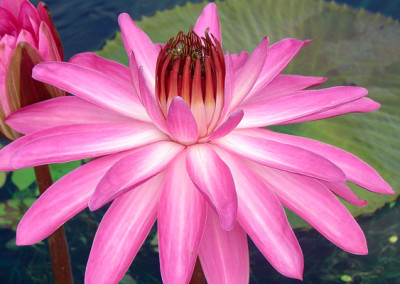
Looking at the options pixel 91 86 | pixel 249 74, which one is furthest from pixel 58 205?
pixel 249 74

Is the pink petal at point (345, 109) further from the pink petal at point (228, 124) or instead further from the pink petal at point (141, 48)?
the pink petal at point (141, 48)

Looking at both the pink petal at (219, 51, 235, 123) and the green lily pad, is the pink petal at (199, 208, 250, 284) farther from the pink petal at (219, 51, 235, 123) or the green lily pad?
the green lily pad

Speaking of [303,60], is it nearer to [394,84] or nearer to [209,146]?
[394,84]

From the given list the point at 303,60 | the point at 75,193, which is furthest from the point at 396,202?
the point at 75,193

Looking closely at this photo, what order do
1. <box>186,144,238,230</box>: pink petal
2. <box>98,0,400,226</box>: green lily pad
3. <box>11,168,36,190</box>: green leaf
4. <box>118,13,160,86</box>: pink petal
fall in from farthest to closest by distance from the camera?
<box>11,168,36,190</box>: green leaf < <box>98,0,400,226</box>: green lily pad < <box>118,13,160,86</box>: pink petal < <box>186,144,238,230</box>: pink petal

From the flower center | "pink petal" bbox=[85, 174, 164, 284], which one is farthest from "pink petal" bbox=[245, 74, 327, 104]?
"pink petal" bbox=[85, 174, 164, 284]

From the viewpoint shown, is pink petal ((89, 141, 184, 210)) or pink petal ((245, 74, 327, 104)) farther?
pink petal ((245, 74, 327, 104))

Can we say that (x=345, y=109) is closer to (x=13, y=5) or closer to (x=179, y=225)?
(x=179, y=225)
